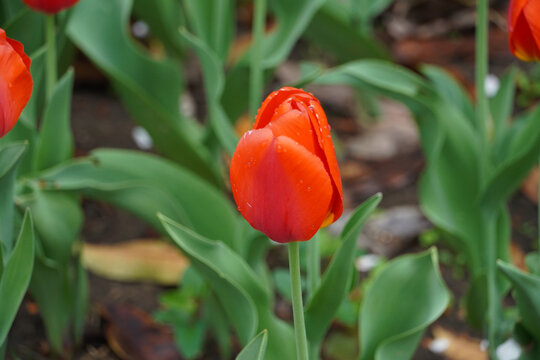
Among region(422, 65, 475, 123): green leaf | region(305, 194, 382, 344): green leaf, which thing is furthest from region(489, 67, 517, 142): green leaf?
region(305, 194, 382, 344): green leaf

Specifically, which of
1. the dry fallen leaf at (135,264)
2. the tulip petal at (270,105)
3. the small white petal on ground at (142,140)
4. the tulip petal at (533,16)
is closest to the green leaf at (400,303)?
the tulip petal at (533,16)

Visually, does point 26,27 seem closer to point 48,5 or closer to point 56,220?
point 48,5

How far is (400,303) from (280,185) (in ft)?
1.61

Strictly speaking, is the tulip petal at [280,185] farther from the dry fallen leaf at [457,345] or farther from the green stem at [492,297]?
the dry fallen leaf at [457,345]

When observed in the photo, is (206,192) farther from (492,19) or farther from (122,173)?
(492,19)

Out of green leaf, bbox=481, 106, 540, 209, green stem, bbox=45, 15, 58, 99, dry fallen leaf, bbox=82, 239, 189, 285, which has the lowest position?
dry fallen leaf, bbox=82, 239, 189, 285

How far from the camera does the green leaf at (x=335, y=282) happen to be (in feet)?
3.40

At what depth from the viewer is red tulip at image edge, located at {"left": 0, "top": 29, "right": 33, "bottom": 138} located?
85cm

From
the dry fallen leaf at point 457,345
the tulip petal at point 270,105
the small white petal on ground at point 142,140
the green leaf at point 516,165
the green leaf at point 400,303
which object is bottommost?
the dry fallen leaf at point 457,345


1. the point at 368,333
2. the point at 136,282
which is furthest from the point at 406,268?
the point at 136,282

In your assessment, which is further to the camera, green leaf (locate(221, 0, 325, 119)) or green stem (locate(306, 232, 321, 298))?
green leaf (locate(221, 0, 325, 119))

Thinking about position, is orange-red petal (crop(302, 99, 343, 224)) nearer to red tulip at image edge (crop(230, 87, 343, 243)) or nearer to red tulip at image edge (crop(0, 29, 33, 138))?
red tulip at image edge (crop(230, 87, 343, 243))

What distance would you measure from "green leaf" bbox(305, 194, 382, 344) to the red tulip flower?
0.29 meters

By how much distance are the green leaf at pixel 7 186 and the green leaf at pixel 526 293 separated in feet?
2.12
